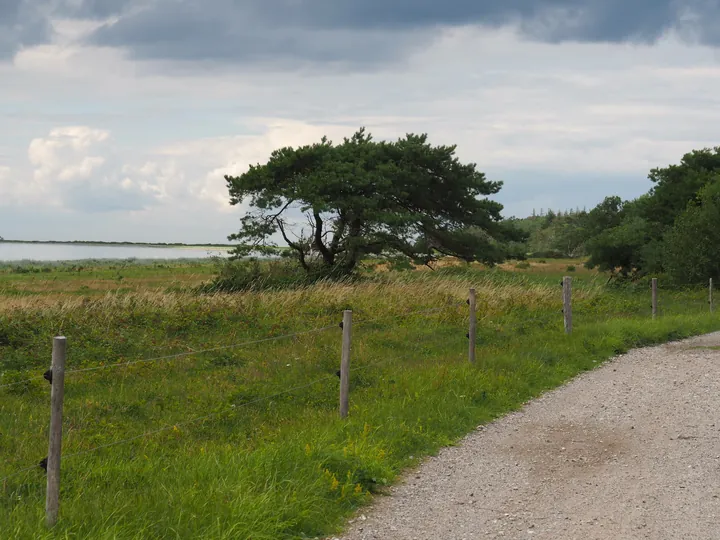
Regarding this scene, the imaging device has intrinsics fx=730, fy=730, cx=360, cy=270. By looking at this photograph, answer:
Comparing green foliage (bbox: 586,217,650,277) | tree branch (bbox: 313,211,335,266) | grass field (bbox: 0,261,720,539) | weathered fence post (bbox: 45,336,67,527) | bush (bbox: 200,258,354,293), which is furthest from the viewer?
green foliage (bbox: 586,217,650,277)

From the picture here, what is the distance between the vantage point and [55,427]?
547 centimetres

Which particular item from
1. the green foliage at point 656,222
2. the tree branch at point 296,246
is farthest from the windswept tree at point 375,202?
the green foliage at point 656,222

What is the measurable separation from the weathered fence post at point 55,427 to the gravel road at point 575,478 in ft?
7.30

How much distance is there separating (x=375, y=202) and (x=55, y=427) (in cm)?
2678

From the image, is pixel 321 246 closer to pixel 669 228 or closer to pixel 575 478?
pixel 669 228

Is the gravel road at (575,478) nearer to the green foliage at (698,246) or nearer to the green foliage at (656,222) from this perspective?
the green foliage at (698,246)

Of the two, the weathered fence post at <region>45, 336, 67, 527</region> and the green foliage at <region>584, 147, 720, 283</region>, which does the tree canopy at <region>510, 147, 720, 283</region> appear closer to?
the green foliage at <region>584, 147, 720, 283</region>

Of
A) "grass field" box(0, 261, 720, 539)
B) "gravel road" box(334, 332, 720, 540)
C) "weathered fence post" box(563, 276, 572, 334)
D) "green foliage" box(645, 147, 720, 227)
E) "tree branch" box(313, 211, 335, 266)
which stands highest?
"green foliage" box(645, 147, 720, 227)

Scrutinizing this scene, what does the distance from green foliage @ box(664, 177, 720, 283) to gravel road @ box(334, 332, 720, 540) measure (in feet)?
80.6

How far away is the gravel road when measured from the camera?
5891mm

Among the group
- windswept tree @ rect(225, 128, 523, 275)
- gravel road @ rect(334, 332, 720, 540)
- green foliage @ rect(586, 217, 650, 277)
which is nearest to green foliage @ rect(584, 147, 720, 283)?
green foliage @ rect(586, 217, 650, 277)

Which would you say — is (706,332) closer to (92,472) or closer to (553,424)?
(553,424)

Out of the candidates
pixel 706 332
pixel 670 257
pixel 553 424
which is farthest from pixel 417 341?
pixel 670 257

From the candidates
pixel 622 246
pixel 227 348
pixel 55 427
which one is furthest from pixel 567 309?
pixel 622 246
